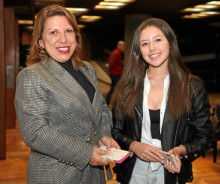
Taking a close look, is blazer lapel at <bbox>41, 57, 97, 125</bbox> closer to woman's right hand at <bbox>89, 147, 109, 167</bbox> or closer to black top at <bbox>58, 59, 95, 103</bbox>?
black top at <bbox>58, 59, 95, 103</bbox>

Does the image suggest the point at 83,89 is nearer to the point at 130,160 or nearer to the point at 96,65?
the point at 130,160

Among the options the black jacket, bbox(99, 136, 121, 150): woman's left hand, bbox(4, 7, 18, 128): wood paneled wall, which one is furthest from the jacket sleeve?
bbox(4, 7, 18, 128): wood paneled wall

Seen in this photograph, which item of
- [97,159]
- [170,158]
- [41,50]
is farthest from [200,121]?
[41,50]

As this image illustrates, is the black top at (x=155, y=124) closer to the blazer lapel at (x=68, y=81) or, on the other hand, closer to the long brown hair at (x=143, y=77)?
the long brown hair at (x=143, y=77)

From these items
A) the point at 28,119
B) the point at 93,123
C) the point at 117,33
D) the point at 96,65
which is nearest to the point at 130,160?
the point at 93,123

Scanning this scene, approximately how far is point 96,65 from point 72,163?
1691 centimetres

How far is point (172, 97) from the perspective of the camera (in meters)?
1.96

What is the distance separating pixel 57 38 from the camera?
1805mm

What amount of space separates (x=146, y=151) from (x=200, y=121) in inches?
17.0

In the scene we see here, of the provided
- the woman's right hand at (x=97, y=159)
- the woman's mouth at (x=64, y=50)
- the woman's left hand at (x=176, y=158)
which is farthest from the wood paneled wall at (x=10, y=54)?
the woman's left hand at (x=176, y=158)

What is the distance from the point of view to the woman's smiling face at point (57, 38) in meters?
1.80

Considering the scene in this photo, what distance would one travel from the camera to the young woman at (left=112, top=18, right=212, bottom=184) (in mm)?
1905

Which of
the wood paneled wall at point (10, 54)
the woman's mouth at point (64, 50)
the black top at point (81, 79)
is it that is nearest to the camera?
the woman's mouth at point (64, 50)

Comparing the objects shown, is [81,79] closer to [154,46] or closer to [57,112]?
[57,112]
